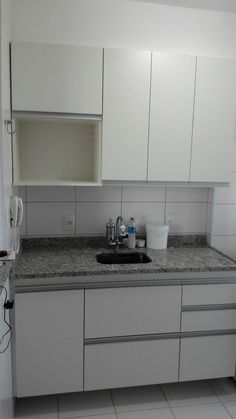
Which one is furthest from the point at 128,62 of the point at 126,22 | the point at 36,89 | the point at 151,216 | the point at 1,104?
the point at 151,216

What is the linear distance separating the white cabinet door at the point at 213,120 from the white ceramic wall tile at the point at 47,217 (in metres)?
0.91

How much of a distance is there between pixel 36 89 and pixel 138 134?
0.66 meters

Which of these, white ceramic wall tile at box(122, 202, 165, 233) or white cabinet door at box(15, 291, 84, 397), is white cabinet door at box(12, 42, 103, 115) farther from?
white cabinet door at box(15, 291, 84, 397)

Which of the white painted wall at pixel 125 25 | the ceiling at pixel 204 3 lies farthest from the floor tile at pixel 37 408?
the ceiling at pixel 204 3

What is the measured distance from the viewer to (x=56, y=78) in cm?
188

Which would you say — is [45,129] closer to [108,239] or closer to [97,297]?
[108,239]

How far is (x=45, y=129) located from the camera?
219cm

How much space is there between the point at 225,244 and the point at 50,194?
4.49 ft

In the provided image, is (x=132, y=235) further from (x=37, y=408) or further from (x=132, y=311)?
(x=37, y=408)

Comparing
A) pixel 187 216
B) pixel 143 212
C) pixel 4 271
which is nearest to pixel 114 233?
pixel 143 212

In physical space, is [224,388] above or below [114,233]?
below

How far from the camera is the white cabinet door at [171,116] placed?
6.56ft

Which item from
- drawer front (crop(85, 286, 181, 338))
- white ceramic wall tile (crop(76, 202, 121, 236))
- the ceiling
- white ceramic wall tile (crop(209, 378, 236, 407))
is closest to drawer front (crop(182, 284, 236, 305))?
drawer front (crop(85, 286, 181, 338))

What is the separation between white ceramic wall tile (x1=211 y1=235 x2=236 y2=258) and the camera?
245 centimetres
